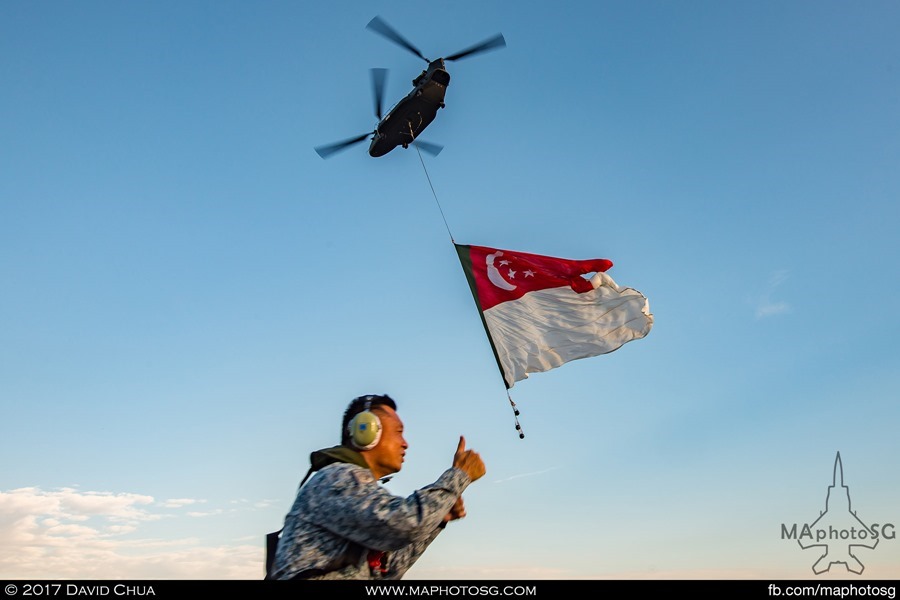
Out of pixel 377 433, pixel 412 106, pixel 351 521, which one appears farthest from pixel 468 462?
pixel 412 106

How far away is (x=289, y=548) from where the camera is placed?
15.2ft

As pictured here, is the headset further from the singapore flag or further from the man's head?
the singapore flag

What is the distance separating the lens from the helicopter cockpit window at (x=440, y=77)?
24109mm

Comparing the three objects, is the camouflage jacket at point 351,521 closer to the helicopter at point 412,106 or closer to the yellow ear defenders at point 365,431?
the yellow ear defenders at point 365,431

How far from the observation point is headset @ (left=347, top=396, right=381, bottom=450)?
5082 millimetres

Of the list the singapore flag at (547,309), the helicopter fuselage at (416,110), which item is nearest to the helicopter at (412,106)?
the helicopter fuselage at (416,110)

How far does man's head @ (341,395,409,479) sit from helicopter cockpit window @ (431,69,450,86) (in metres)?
20.5

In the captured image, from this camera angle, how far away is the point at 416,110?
24.4 m

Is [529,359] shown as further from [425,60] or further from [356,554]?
[425,60]

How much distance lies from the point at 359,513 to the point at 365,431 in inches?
30.8

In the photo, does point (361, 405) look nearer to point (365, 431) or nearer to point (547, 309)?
point (365, 431)

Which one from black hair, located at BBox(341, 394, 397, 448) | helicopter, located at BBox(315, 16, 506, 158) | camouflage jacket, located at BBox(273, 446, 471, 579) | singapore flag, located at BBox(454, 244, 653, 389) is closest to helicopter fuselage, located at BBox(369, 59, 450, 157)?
helicopter, located at BBox(315, 16, 506, 158)
